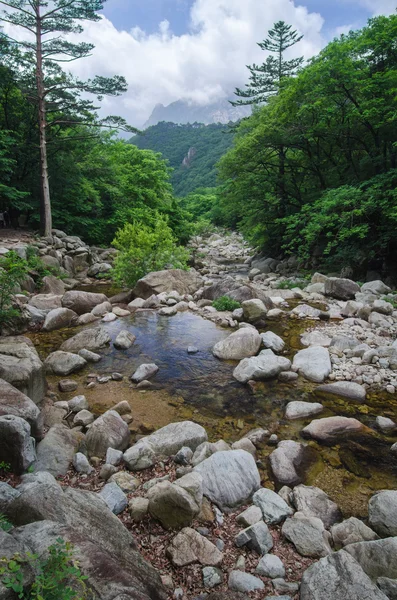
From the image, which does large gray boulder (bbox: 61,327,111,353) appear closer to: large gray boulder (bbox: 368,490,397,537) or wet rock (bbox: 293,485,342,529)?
wet rock (bbox: 293,485,342,529)

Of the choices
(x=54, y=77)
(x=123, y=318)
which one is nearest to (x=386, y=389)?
(x=123, y=318)

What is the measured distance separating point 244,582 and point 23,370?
3.67 meters

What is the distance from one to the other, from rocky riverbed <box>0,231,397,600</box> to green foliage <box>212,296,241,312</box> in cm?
75

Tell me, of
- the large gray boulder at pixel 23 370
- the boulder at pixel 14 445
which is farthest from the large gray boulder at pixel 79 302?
the boulder at pixel 14 445

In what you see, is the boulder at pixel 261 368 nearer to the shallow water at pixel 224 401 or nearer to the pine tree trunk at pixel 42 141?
the shallow water at pixel 224 401

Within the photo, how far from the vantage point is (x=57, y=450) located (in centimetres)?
366

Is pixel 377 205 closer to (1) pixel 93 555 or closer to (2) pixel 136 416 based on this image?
(2) pixel 136 416

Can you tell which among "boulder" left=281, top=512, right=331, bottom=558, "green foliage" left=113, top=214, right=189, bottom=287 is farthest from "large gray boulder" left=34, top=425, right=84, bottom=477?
"green foliage" left=113, top=214, right=189, bottom=287

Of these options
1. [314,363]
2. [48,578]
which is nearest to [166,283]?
[314,363]

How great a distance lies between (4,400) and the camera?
3.55 meters

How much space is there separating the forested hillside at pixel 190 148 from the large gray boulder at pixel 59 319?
2373 inches

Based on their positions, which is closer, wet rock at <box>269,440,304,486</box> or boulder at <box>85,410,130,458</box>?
wet rock at <box>269,440,304,486</box>

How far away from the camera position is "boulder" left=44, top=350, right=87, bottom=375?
6119 millimetres

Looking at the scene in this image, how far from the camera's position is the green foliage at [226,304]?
9.97m
